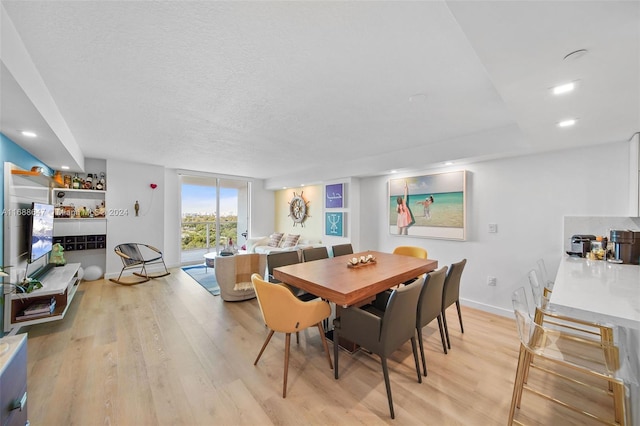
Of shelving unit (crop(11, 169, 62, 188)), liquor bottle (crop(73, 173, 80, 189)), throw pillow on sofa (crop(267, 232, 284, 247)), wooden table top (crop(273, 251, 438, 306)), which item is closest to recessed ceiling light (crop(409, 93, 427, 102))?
wooden table top (crop(273, 251, 438, 306))

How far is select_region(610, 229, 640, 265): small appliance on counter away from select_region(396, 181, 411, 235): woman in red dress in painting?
2.27 m

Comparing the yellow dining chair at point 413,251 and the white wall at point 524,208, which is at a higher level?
the white wall at point 524,208

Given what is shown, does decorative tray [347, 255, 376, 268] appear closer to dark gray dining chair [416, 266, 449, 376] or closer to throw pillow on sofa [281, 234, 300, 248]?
dark gray dining chair [416, 266, 449, 376]

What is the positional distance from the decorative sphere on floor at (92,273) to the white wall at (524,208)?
6.05m

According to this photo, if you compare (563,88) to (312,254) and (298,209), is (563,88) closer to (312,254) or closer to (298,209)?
(312,254)

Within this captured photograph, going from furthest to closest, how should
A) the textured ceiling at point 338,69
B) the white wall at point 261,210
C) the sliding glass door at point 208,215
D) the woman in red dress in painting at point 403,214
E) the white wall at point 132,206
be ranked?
the white wall at point 261,210
the sliding glass door at point 208,215
the white wall at point 132,206
the woman in red dress in painting at point 403,214
the textured ceiling at point 338,69

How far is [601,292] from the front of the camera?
143cm

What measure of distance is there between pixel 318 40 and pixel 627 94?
1.87 m

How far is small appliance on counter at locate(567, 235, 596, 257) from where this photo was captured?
2525 millimetres

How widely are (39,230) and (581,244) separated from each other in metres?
6.18

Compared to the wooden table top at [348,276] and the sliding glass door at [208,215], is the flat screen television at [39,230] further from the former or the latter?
the wooden table top at [348,276]

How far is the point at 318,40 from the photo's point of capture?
142cm

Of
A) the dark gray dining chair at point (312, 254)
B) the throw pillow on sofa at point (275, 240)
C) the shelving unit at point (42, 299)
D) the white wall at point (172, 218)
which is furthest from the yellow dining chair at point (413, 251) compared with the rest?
the white wall at point (172, 218)

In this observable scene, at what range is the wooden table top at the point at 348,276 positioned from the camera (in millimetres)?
1815
